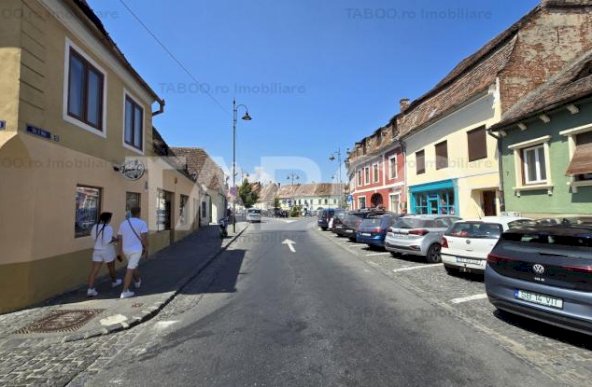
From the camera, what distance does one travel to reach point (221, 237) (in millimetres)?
19656

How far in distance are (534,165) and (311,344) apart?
11099mm

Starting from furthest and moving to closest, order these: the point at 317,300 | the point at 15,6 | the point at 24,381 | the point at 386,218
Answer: the point at 386,218 < the point at 317,300 < the point at 15,6 < the point at 24,381

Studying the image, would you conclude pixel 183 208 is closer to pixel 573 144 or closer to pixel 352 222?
pixel 352 222

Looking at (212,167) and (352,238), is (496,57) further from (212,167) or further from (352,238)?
(212,167)

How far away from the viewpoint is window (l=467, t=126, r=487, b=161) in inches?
568

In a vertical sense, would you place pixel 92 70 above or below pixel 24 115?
above

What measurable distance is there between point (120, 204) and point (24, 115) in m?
4.20

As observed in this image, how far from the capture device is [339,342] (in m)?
4.56

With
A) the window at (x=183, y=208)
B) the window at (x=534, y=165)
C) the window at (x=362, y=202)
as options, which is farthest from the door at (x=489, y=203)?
the window at (x=362, y=202)

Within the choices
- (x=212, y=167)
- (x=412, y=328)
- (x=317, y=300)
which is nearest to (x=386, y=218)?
(x=317, y=300)

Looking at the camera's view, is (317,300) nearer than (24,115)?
No

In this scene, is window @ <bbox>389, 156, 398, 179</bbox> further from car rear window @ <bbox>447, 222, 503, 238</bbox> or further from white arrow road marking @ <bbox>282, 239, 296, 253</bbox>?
car rear window @ <bbox>447, 222, 503, 238</bbox>

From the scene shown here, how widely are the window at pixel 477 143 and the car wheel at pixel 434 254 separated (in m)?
5.67

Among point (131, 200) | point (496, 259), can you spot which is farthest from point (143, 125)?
point (496, 259)
